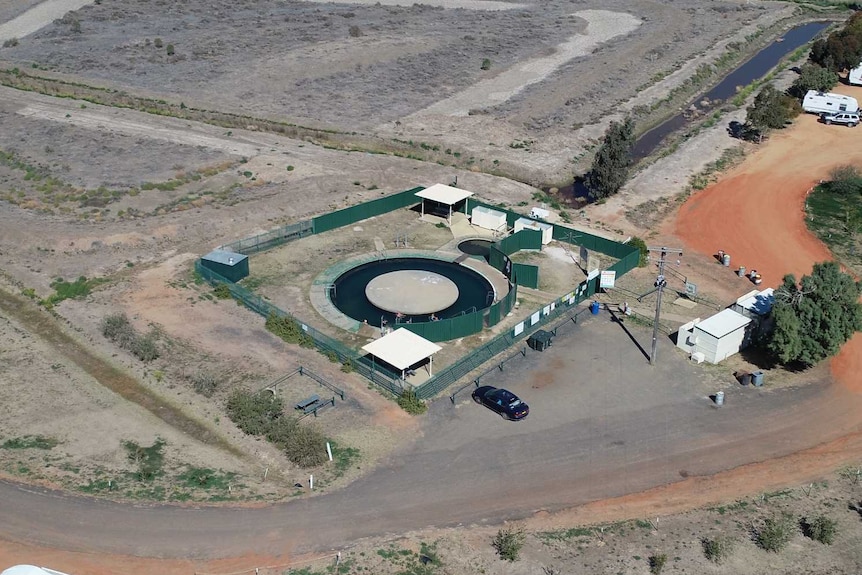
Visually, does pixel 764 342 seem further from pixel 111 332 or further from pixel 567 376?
pixel 111 332

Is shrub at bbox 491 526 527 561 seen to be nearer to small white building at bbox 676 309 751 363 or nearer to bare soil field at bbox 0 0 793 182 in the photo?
small white building at bbox 676 309 751 363

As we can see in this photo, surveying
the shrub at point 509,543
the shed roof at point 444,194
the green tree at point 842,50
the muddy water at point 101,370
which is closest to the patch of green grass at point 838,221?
the shed roof at point 444,194

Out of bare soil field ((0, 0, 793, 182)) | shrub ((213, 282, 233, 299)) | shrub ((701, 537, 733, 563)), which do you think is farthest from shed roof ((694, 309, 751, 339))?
bare soil field ((0, 0, 793, 182))

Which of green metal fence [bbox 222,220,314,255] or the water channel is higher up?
green metal fence [bbox 222,220,314,255]

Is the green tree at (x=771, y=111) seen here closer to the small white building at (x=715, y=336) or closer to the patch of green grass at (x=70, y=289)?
the small white building at (x=715, y=336)

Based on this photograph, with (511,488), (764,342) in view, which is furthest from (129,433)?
(764,342)

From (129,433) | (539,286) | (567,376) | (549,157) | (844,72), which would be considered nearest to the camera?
(129,433)

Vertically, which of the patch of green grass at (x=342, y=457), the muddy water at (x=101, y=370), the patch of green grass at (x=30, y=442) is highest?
the patch of green grass at (x=30, y=442)
